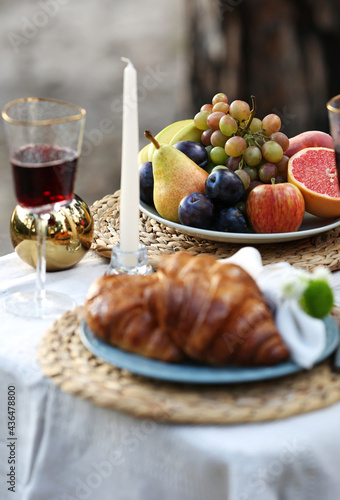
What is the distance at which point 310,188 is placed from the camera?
143 cm

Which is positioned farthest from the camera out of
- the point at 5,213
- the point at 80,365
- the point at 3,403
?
the point at 5,213

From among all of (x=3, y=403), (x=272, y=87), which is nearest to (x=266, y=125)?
(x=3, y=403)

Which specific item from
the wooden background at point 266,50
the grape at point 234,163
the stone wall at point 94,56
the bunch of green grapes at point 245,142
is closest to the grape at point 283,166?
the bunch of green grapes at point 245,142

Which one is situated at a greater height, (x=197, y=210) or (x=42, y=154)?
(x=42, y=154)

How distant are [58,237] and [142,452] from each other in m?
0.56

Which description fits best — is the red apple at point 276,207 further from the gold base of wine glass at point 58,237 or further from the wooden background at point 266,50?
the wooden background at point 266,50

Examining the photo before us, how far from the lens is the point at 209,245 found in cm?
142

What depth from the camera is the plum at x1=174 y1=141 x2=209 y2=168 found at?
58.7 inches

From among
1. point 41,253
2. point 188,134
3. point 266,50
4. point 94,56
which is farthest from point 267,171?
point 94,56

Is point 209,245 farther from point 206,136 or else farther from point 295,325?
point 295,325

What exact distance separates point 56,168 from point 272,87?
1.69 metres

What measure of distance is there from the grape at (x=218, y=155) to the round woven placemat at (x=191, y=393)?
73 cm

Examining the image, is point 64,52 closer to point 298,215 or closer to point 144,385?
point 298,215

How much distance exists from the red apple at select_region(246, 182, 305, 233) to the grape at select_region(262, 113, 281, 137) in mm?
185
